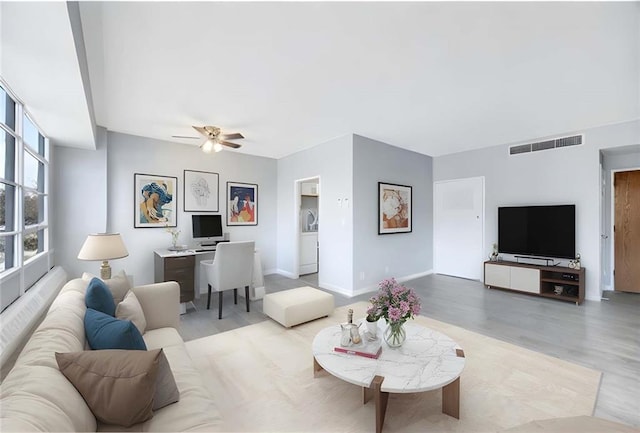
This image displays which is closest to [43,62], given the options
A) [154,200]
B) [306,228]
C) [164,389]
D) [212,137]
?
[164,389]

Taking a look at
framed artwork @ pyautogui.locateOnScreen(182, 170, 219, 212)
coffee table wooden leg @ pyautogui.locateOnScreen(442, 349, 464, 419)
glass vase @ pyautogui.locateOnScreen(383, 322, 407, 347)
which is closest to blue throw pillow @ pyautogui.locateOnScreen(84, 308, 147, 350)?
glass vase @ pyautogui.locateOnScreen(383, 322, 407, 347)

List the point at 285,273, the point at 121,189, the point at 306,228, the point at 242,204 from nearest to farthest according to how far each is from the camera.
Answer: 1. the point at 121,189
2. the point at 242,204
3. the point at 285,273
4. the point at 306,228

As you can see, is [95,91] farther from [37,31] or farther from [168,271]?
[168,271]

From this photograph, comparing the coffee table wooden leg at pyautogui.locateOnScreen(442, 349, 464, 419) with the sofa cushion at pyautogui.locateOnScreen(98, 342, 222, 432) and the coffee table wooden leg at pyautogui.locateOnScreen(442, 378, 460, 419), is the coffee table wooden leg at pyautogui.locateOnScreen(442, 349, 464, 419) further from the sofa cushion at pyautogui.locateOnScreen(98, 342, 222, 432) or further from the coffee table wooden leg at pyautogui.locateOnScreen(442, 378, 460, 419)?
the sofa cushion at pyautogui.locateOnScreen(98, 342, 222, 432)

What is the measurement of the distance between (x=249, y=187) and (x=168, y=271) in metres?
2.32

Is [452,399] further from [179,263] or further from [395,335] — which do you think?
[179,263]

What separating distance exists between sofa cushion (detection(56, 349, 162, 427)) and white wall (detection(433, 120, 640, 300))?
18.4 ft

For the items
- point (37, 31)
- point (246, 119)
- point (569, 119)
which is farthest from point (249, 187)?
point (569, 119)

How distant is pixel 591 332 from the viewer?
304cm

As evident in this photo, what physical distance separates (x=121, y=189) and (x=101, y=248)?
1.82m

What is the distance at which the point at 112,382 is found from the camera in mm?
1062

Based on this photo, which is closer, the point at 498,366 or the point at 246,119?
the point at 498,366

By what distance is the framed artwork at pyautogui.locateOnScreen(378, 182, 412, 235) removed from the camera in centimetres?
491

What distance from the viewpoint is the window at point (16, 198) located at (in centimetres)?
215
